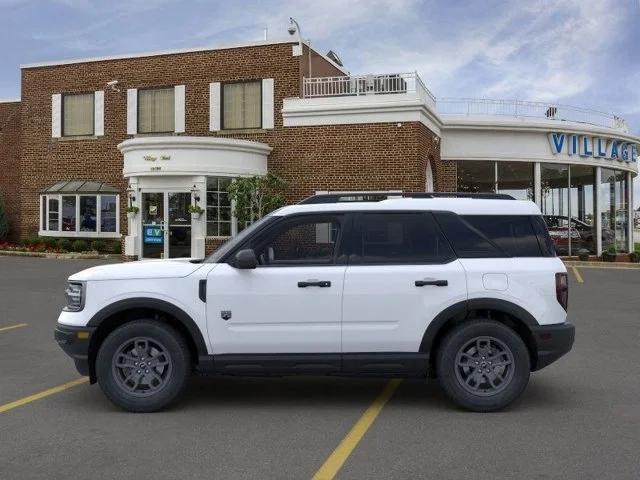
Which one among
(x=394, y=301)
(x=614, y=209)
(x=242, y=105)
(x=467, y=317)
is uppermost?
(x=242, y=105)

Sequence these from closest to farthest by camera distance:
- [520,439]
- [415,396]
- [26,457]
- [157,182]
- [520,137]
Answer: [26,457] → [520,439] → [415,396] → [157,182] → [520,137]

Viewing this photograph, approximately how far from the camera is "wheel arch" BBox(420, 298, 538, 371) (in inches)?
231

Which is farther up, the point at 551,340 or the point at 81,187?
the point at 81,187

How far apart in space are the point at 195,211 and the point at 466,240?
16224 mm

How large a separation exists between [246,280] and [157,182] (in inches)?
666

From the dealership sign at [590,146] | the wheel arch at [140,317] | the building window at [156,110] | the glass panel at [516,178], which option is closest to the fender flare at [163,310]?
the wheel arch at [140,317]

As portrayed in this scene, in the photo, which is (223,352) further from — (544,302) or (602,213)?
(602,213)

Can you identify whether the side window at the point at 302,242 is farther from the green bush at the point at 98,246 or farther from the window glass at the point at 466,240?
the green bush at the point at 98,246

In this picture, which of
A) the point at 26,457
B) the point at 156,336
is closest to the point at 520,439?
the point at 156,336

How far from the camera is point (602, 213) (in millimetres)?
27250

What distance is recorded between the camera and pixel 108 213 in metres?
25.7

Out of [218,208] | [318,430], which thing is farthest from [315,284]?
[218,208]

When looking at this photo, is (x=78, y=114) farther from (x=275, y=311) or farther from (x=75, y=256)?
(x=275, y=311)

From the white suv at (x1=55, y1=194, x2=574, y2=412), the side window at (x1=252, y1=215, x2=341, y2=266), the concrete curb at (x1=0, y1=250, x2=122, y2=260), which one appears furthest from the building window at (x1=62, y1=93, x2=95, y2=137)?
the side window at (x1=252, y1=215, x2=341, y2=266)
